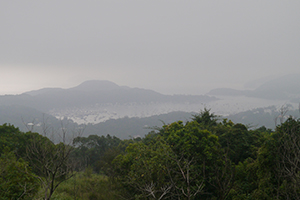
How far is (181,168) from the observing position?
6.39m

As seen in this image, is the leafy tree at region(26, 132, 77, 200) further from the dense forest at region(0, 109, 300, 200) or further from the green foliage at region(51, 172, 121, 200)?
the green foliage at region(51, 172, 121, 200)

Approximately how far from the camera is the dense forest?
559 cm

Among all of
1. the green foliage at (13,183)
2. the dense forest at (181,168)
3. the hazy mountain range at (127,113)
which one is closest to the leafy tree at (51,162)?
the dense forest at (181,168)

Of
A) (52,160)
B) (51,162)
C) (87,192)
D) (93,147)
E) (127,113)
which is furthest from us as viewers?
(127,113)

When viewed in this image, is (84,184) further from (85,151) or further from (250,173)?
(85,151)

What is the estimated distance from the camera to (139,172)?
816 cm

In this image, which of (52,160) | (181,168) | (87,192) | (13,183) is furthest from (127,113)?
(52,160)

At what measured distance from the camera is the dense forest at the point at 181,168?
5.59 m

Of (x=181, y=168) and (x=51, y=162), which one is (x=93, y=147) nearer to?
(x=51, y=162)

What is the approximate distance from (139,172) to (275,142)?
5.53m

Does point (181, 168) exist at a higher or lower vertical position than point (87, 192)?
higher

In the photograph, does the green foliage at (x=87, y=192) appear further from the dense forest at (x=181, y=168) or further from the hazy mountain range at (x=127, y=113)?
the hazy mountain range at (x=127, y=113)

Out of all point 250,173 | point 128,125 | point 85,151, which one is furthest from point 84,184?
point 128,125

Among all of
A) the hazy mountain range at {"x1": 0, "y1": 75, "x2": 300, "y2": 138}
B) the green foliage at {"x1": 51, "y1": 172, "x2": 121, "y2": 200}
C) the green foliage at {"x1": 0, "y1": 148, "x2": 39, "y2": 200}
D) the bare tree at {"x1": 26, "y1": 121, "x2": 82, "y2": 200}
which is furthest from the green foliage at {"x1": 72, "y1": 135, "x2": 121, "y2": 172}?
the hazy mountain range at {"x1": 0, "y1": 75, "x2": 300, "y2": 138}
